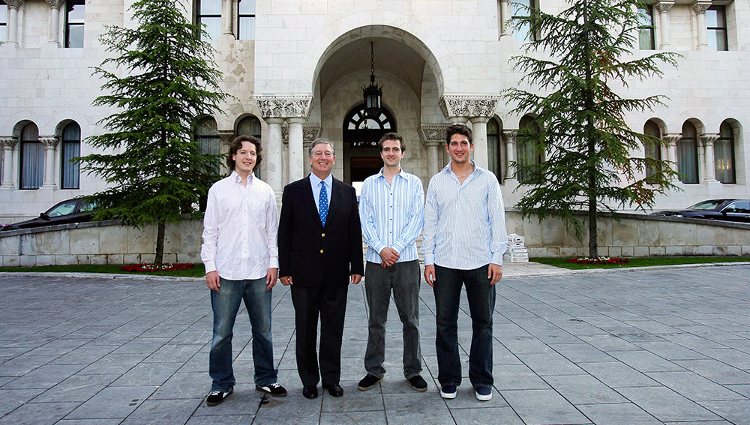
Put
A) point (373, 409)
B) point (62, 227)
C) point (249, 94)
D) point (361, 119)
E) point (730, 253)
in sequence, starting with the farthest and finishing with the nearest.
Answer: point (361, 119), point (249, 94), point (730, 253), point (62, 227), point (373, 409)

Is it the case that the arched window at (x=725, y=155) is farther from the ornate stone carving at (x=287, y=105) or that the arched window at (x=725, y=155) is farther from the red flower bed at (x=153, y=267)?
the red flower bed at (x=153, y=267)

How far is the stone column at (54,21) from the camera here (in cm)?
1958

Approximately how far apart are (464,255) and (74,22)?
23.4 m

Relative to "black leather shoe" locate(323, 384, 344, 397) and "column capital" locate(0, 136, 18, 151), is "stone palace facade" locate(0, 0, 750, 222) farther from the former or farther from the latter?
"black leather shoe" locate(323, 384, 344, 397)

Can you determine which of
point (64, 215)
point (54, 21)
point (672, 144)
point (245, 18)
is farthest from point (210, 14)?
point (672, 144)

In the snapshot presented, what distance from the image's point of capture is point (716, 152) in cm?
2125

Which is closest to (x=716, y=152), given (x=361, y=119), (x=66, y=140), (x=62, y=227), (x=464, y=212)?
(x=361, y=119)

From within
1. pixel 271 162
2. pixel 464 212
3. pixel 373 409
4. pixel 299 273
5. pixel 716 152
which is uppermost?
pixel 716 152

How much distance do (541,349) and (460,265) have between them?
2106 millimetres

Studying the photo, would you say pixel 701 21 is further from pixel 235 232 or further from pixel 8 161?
Answer: pixel 8 161

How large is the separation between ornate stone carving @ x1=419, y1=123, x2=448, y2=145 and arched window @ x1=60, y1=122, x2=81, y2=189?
15.0m

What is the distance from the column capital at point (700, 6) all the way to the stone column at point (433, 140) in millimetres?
13619

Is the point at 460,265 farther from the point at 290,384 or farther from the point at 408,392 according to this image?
the point at 290,384

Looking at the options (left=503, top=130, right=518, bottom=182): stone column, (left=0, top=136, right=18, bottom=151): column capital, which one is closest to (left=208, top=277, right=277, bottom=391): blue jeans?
(left=503, top=130, right=518, bottom=182): stone column
